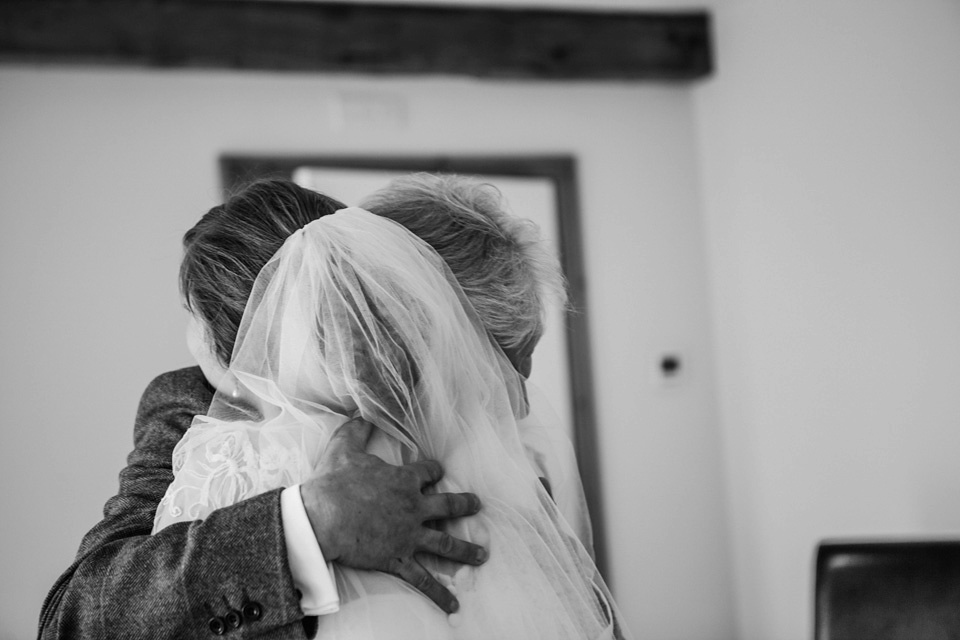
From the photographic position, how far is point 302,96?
10.8 feet

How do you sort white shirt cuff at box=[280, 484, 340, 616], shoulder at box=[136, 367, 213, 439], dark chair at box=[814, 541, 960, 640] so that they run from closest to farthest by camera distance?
white shirt cuff at box=[280, 484, 340, 616], shoulder at box=[136, 367, 213, 439], dark chair at box=[814, 541, 960, 640]

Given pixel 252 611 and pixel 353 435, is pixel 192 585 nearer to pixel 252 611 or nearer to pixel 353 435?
pixel 252 611

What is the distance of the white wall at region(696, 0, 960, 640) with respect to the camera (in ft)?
8.54

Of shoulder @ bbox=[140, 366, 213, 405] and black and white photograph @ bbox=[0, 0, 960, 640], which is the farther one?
shoulder @ bbox=[140, 366, 213, 405]

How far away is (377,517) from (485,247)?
440 mm

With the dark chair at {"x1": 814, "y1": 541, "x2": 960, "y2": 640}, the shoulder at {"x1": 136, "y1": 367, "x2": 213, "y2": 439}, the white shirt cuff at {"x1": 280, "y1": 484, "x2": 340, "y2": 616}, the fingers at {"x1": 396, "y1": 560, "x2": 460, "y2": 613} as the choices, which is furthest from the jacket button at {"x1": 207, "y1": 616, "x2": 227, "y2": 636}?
the dark chair at {"x1": 814, "y1": 541, "x2": 960, "y2": 640}

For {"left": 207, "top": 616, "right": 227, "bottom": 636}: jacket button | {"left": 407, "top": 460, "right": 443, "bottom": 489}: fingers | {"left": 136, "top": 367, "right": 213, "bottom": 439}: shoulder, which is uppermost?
{"left": 136, "top": 367, "right": 213, "bottom": 439}: shoulder

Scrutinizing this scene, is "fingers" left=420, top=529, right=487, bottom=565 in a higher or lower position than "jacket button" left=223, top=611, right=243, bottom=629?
higher

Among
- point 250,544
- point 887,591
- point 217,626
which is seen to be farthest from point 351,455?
point 887,591

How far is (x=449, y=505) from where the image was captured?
1066 millimetres

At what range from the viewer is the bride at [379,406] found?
43.1 inches

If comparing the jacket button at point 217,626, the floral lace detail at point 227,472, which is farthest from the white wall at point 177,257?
the jacket button at point 217,626

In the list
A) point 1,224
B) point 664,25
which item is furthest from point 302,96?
point 664,25

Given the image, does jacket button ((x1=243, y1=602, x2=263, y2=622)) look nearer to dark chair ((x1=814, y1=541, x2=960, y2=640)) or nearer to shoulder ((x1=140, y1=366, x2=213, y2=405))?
shoulder ((x1=140, y1=366, x2=213, y2=405))
